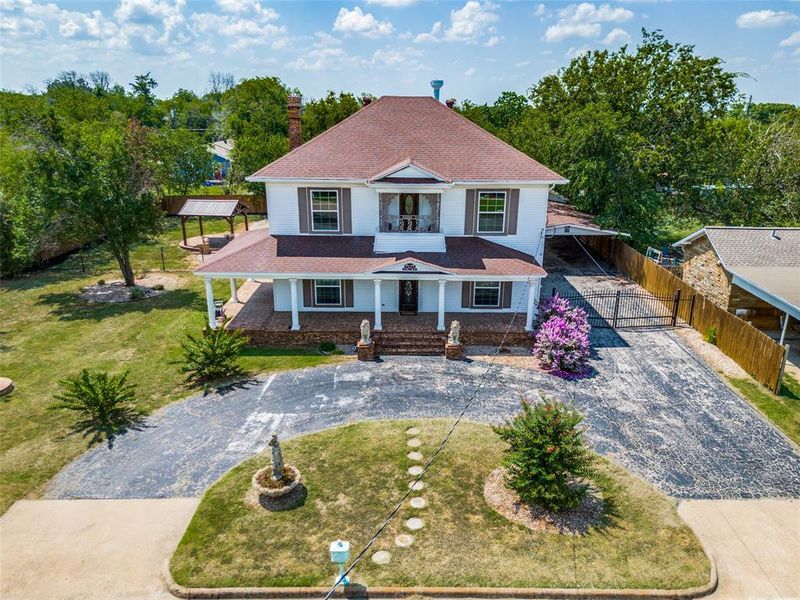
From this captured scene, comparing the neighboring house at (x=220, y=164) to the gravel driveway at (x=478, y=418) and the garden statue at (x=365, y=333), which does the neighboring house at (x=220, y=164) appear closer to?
the garden statue at (x=365, y=333)

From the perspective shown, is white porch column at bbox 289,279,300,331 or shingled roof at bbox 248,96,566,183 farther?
shingled roof at bbox 248,96,566,183

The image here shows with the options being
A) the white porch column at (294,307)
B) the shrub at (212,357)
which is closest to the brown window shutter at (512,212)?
the white porch column at (294,307)

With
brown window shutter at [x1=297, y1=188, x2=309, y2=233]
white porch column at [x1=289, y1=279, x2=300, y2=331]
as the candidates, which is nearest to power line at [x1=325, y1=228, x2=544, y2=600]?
white porch column at [x1=289, y1=279, x2=300, y2=331]

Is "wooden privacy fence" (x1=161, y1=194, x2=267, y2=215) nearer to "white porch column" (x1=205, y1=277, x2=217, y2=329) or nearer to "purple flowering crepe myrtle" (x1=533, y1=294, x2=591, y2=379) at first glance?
"white porch column" (x1=205, y1=277, x2=217, y2=329)

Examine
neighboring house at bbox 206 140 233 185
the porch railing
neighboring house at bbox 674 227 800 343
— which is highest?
neighboring house at bbox 206 140 233 185

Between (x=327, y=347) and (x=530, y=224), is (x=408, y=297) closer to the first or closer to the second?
(x=327, y=347)

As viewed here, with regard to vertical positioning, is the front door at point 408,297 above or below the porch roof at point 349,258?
below

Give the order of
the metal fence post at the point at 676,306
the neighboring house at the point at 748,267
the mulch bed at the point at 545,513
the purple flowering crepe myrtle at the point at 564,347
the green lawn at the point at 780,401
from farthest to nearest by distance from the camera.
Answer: the metal fence post at the point at 676,306, the neighboring house at the point at 748,267, the purple flowering crepe myrtle at the point at 564,347, the green lawn at the point at 780,401, the mulch bed at the point at 545,513
